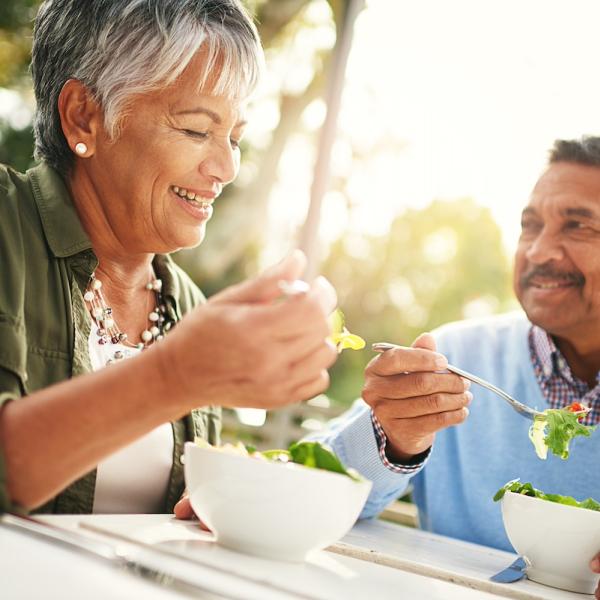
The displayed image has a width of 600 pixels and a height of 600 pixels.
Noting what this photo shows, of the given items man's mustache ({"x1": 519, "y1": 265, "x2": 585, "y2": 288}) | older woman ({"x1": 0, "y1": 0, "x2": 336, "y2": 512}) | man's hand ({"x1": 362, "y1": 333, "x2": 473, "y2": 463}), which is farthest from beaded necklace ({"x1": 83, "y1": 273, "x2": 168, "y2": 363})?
man's mustache ({"x1": 519, "y1": 265, "x2": 585, "y2": 288})

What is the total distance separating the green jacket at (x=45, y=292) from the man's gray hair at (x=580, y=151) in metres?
1.27

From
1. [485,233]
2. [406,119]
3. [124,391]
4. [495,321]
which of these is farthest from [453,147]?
[124,391]

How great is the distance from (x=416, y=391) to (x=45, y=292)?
72cm

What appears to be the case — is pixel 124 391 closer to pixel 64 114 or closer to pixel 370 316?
pixel 64 114

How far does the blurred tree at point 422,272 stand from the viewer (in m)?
14.9


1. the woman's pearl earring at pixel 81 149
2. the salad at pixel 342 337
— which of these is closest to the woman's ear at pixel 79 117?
the woman's pearl earring at pixel 81 149

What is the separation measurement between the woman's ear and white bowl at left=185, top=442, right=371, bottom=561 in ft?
2.79

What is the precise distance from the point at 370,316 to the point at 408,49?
24.6ft

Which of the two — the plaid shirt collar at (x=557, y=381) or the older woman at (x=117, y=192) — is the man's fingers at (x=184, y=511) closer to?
the older woman at (x=117, y=192)

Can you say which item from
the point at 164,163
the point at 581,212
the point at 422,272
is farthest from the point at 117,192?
the point at 422,272

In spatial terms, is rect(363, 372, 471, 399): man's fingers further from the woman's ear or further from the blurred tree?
the blurred tree

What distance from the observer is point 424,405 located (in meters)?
1.44

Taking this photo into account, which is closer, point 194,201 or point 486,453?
point 194,201

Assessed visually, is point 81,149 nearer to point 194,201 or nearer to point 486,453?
point 194,201
